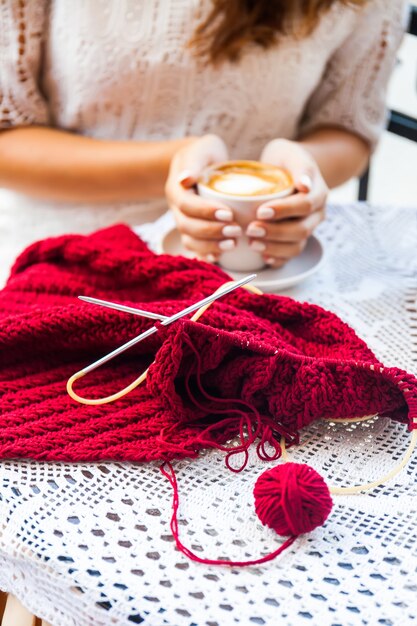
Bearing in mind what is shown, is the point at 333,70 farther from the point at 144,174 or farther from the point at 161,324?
the point at 161,324

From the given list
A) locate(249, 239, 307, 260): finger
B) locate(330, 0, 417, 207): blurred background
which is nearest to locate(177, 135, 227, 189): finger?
locate(249, 239, 307, 260): finger

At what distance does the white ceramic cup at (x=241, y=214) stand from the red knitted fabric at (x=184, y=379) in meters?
0.13

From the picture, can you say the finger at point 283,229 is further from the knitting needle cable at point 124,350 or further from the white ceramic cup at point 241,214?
the knitting needle cable at point 124,350

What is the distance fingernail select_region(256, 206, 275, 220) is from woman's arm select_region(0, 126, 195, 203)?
0.27 meters

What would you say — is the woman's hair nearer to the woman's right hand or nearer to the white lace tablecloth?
the woman's right hand

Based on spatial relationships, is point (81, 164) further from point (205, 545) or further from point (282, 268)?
point (205, 545)

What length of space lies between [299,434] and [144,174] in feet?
1.79

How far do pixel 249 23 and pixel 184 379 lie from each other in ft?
2.00

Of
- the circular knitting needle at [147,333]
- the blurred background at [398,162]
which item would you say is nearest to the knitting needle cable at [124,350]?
the circular knitting needle at [147,333]

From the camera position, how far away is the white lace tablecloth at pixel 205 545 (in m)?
0.40

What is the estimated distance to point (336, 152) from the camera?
1.06m

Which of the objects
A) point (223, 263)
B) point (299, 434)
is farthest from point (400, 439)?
point (223, 263)

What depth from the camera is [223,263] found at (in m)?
0.76

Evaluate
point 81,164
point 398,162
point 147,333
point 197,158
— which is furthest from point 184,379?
point 398,162
